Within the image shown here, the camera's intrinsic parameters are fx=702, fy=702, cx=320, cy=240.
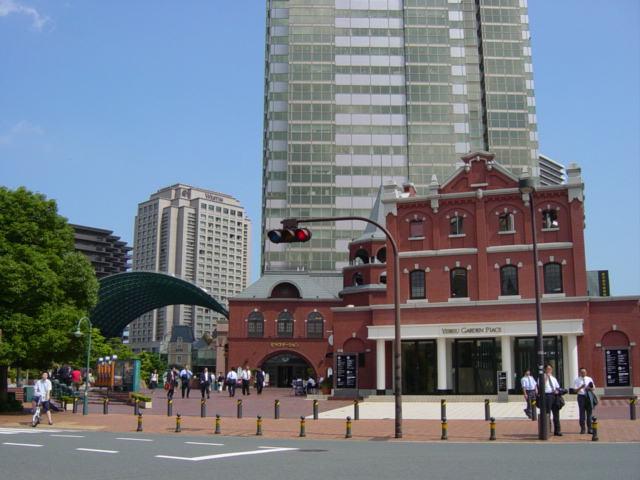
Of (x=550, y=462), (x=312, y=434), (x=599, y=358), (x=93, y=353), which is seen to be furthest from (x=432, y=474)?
(x=93, y=353)

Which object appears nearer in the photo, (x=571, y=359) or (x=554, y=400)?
(x=554, y=400)

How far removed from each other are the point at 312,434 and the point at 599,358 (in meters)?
21.7

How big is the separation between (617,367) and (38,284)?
2791 centimetres

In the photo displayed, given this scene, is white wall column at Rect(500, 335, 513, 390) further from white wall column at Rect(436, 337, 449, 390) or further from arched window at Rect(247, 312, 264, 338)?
arched window at Rect(247, 312, 264, 338)

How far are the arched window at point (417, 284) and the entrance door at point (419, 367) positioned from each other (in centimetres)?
265

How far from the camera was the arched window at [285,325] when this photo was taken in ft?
208

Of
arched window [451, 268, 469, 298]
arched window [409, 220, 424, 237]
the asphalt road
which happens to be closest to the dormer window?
arched window [451, 268, 469, 298]

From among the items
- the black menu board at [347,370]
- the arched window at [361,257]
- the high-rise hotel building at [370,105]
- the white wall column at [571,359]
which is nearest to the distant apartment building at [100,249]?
the high-rise hotel building at [370,105]

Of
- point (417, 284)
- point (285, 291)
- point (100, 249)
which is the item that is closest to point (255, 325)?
point (285, 291)

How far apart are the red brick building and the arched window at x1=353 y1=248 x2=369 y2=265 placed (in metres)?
13.9

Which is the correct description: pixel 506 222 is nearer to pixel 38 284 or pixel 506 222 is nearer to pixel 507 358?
pixel 507 358

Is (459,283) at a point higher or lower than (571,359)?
higher

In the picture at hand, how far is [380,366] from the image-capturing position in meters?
39.4

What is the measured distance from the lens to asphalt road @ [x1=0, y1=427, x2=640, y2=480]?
1147 cm
